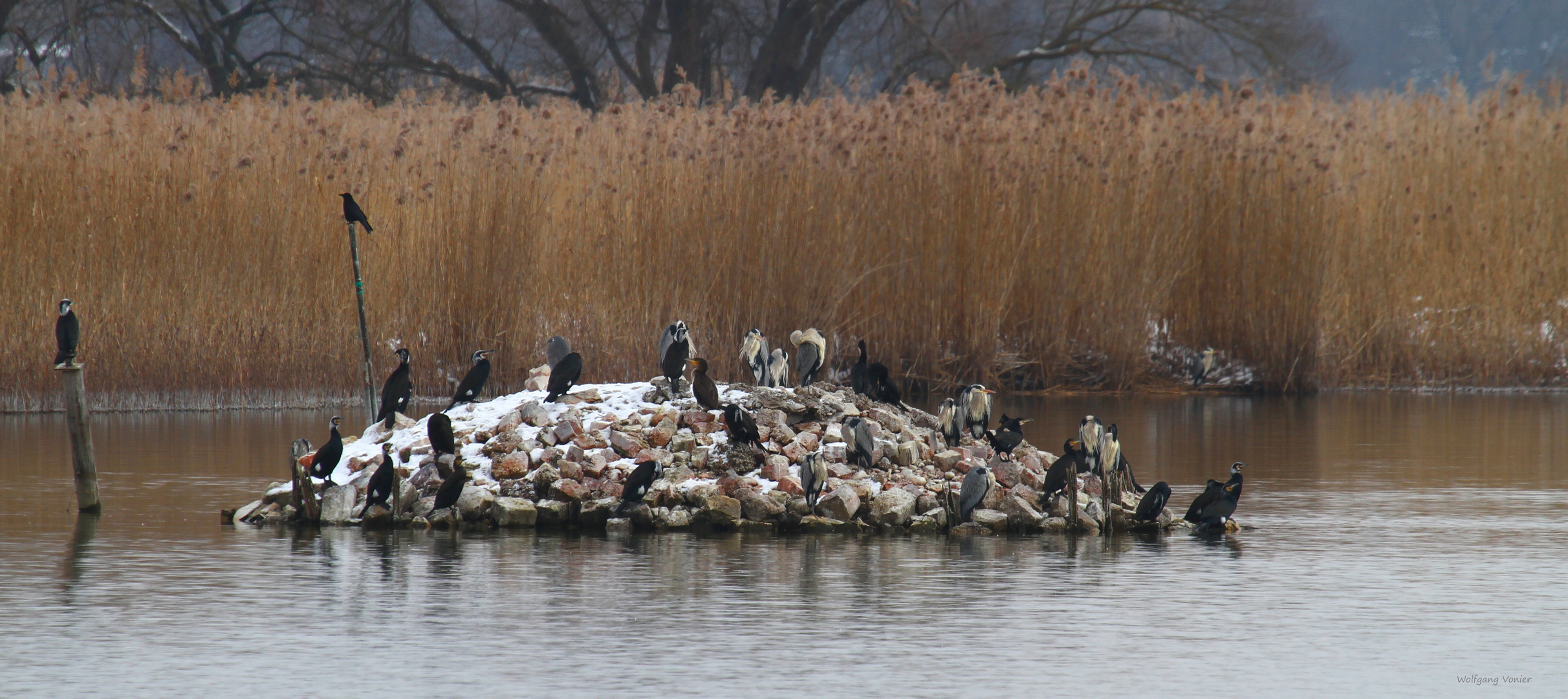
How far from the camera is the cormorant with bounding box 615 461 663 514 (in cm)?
721

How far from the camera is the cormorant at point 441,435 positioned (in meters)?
7.43

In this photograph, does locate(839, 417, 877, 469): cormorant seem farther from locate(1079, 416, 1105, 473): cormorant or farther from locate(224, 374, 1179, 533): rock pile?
locate(1079, 416, 1105, 473): cormorant

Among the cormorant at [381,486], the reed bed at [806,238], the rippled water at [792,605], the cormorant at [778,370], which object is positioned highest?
the reed bed at [806,238]

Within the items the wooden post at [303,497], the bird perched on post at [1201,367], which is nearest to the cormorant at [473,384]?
the wooden post at [303,497]

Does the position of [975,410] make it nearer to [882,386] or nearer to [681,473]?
[882,386]

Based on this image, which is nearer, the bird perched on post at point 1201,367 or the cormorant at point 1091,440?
the cormorant at point 1091,440

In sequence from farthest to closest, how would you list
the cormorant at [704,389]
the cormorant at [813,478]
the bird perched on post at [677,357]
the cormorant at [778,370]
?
1. the cormorant at [778,370]
2. the bird perched on post at [677,357]
3. the cormorant at [704,389]
4. the cormorant at [813,478]

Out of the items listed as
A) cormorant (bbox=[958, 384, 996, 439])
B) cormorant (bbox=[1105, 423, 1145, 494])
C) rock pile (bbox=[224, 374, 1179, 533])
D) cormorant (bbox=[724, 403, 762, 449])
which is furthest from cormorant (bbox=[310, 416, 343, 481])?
cormorant (bbox=[1105, 423, 1145, 494])

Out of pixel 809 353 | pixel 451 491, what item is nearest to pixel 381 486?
pixel 451 491

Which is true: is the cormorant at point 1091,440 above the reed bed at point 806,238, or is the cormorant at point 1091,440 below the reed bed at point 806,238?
below

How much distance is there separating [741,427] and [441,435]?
4.28 ft

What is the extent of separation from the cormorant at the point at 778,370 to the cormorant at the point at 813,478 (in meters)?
1.51

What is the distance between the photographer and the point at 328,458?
295 inches

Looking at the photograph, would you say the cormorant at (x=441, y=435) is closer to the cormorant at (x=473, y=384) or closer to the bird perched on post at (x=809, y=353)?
the cormorant at (x=473, y=384)
